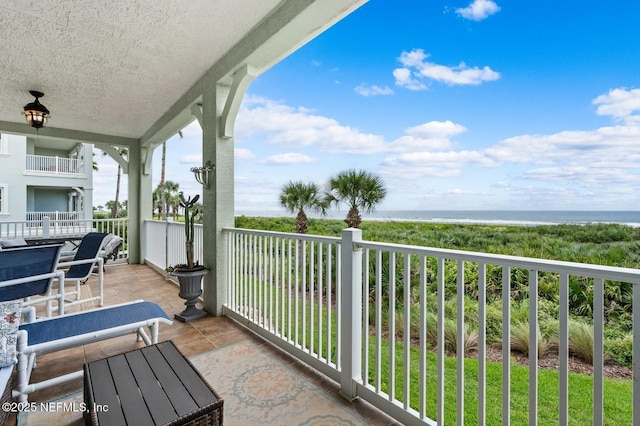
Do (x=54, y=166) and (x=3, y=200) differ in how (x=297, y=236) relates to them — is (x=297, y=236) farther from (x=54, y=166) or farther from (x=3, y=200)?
(x=54, y=166)

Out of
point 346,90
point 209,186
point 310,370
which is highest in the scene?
point 346,90

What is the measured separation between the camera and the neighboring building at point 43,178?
39.1ft

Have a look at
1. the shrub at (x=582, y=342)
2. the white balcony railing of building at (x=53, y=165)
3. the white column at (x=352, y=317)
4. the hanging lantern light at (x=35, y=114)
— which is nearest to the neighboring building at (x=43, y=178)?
the white balcony railing of building at (x=53, y=165)

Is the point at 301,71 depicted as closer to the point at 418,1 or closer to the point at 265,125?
the point at 418,1

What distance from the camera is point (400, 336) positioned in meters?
3.73

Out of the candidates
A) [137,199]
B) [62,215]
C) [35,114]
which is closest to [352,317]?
[35,114]

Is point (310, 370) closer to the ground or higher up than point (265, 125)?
closer to the ground

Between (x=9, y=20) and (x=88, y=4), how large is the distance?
93cm

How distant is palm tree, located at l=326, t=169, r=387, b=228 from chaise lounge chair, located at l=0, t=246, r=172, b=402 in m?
6.19

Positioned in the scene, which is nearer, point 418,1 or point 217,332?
point 217,332

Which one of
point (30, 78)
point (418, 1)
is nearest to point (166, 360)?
point (30, 78)

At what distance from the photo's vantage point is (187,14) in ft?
8.77

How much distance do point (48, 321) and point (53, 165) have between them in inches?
603

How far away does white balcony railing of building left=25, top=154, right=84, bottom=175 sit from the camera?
1277cm
